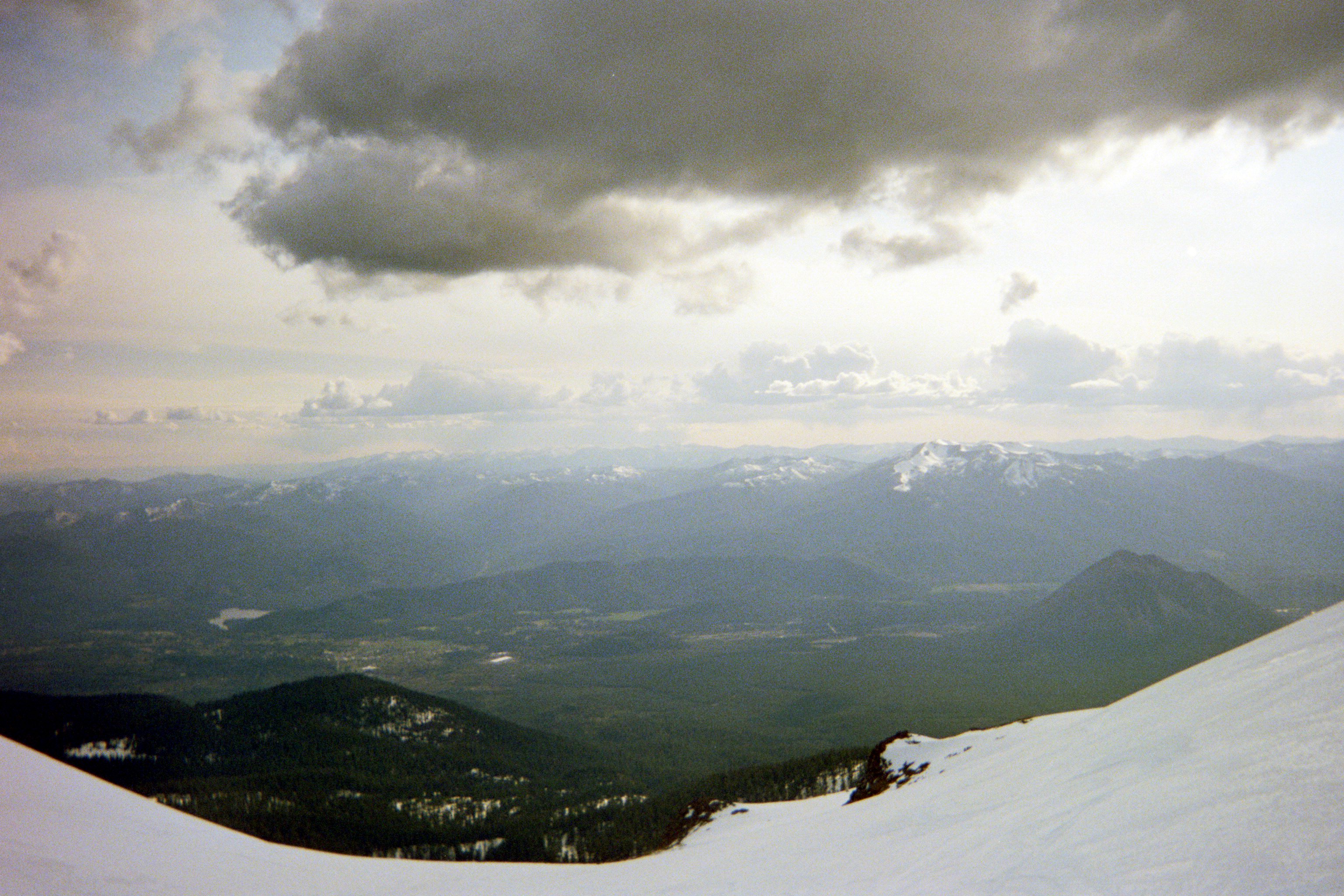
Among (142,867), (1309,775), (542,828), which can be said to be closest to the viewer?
(1309,775)

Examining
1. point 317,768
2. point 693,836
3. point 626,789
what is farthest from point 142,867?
point 317,768

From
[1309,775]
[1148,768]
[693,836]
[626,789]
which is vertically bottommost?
[626,789]

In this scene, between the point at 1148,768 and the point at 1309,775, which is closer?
the point at 1309,775

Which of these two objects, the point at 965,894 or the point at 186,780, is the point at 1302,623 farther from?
the point at 186,780

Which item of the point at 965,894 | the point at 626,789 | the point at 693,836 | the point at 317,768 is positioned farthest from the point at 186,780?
the point at 965,894

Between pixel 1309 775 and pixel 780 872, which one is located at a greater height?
pixel 1309 775

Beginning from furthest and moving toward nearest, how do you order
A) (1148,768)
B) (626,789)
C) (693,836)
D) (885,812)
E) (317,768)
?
1. (317,768)
2. (626,789)
3. (693,836)
4. (885,812)
5. (1148,768)

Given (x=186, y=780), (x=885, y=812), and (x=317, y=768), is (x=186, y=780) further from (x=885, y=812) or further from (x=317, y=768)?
(x=885, y=812)
